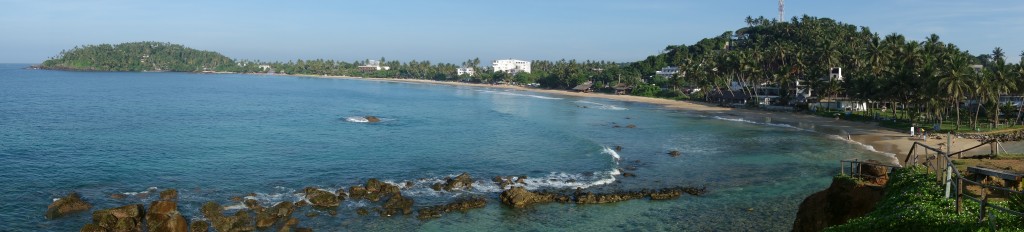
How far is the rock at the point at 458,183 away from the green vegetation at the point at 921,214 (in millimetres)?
22935

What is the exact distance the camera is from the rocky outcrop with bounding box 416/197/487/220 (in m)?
30.5

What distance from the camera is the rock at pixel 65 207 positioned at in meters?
28.6

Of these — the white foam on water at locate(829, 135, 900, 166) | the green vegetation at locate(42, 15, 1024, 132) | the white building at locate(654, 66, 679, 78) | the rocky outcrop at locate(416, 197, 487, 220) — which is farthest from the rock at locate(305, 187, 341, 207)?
the white building at locate(654, 66, 679, 78)

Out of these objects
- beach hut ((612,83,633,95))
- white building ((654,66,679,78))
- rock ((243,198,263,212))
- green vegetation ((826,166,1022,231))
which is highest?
white building ((654,66,679,78))

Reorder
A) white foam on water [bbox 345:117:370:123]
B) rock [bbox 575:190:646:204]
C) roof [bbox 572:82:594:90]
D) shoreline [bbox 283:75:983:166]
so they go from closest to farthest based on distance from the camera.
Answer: rock [bbox 575:190:646:204], shoreline [bbox 283:75:983:166], white foam on water [bbox 345:117:370:123], roof [bbox 572:82:594:90]

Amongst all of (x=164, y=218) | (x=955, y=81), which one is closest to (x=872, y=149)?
(x=955, y=81)

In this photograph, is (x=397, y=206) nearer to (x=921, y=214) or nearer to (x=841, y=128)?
(x=921, y=214)

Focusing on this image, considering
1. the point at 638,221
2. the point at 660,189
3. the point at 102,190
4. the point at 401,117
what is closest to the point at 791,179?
the point at 660,189

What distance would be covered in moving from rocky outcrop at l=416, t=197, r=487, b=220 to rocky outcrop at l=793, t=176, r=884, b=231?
50.3ft

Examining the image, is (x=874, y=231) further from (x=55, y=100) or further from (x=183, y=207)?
(x=55, y=100)

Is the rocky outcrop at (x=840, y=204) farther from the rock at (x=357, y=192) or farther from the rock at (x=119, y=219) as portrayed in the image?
the rock at (x=119, y=219)

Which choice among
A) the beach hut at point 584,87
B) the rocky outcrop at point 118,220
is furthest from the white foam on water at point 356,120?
the beach hut at point 584,87

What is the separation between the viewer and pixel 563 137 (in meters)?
63.0

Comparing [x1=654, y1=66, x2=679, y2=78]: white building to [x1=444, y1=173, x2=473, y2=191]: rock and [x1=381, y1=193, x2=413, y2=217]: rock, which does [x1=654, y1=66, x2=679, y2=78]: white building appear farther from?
[x1=381, y1=193, x2=413, y2=217]: rock
